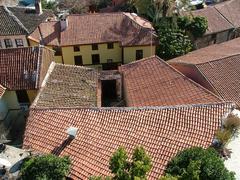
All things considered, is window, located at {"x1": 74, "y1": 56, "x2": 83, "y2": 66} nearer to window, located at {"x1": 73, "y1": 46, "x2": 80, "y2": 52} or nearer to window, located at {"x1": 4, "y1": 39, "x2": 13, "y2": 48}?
window, located at {"x1": 73, "y1": 46, "x2": 80, "y2": 52}

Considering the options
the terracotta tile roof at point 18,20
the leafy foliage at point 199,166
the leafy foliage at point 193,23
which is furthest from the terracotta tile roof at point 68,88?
the leafy foliage at point 193,23

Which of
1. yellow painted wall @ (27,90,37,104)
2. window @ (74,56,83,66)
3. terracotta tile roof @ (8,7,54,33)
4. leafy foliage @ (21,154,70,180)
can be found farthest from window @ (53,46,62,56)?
leafy foliage @ (21,154,70,180)

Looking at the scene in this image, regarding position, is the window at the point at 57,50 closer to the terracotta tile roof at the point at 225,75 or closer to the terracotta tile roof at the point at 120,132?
the terracotta tile roof at the point at 225,75

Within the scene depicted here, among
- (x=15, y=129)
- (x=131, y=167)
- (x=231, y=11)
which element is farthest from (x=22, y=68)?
(x=231, y=11)

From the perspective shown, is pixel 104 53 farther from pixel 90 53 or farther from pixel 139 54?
pixel 139 54

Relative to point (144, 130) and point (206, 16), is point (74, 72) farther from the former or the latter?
point (206, 16)

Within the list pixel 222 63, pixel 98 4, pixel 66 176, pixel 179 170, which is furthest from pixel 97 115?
pixel 98 4
